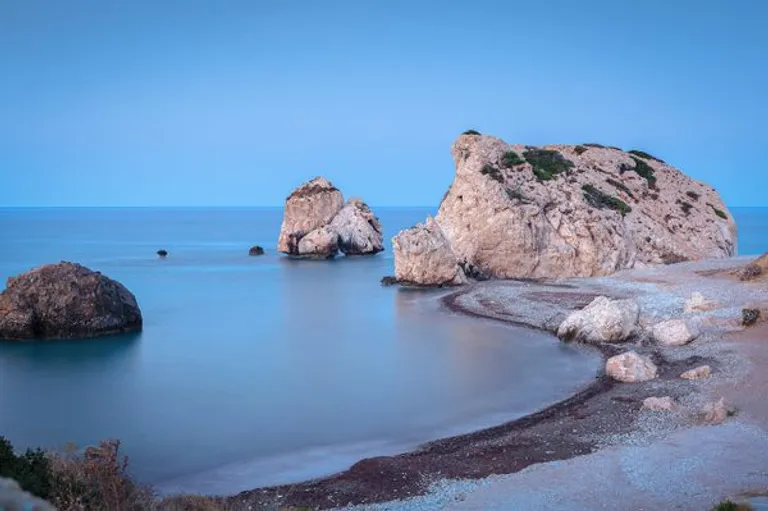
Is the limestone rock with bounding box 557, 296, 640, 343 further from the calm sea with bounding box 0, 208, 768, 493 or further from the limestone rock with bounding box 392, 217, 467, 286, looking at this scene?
the limestone rock with bounding box 392, 217, 467, 286

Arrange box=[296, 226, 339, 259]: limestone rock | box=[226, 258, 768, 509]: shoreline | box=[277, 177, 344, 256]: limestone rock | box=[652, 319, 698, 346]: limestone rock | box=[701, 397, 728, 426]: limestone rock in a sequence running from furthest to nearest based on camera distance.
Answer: box=[277, 177, 344, 256]: limestone rock → box=[296, 226, 339, 259]: limestone rock → box=[652, 319, 698, 346]: limestone rock → box=[701, 397, 728, 426]: limestone rock → box=[226, 258, 768, 509]: shoreline

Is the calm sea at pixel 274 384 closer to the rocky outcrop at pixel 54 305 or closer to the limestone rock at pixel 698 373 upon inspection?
the rocky outcrop at pixel 54 305

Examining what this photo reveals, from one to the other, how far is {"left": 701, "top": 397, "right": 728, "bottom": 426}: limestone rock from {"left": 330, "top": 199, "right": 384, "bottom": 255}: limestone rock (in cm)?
4630

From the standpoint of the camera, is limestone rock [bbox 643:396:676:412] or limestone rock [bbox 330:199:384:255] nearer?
limestone rock [bbox 643:396:676:412]

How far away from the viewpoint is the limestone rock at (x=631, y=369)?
17.2 meters

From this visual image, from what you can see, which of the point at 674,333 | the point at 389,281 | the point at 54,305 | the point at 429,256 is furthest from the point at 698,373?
the point at 389,281

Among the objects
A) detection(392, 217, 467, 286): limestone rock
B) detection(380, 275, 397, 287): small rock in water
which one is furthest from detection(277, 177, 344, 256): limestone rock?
detection(392, 217, 467, 286): limestone rock

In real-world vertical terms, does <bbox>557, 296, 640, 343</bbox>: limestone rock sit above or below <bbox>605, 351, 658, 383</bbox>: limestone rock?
above

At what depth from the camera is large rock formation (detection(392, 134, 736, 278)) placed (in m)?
38.1

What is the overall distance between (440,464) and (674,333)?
11.0m

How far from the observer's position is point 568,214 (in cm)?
3934

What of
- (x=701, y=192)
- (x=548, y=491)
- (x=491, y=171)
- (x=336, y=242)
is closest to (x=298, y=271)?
(x=336, y=242)

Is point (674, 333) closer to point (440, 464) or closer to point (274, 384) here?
point (440, 464)

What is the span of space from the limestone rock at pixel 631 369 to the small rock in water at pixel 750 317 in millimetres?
5492
